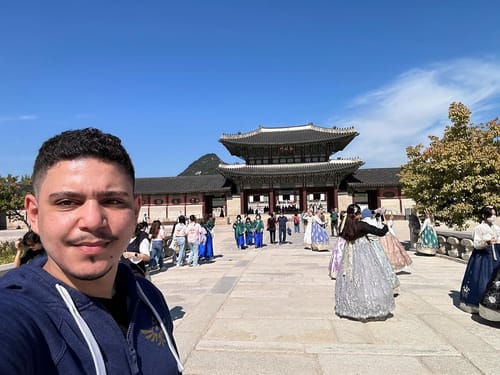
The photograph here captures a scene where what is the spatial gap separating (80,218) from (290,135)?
1418 inches

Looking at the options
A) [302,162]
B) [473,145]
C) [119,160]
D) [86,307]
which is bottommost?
[86,307]

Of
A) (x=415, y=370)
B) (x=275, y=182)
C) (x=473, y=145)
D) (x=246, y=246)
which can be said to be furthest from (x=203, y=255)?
(x=275, y=182)

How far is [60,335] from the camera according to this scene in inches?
35.1

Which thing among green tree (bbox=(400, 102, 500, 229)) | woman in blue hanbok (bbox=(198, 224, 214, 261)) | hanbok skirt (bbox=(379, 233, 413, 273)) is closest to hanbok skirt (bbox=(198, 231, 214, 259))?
woman in blue hanbok (bbox=(198, 224, 214, 261))

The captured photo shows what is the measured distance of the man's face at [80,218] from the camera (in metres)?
0.96

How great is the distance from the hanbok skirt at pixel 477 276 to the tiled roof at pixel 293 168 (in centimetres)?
2631

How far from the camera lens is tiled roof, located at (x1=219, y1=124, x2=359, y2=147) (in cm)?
3300

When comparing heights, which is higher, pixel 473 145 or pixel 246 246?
pixel 473 145

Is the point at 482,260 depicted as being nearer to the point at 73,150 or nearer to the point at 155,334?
the point at 155,334

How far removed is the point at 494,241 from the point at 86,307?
5.52 metres

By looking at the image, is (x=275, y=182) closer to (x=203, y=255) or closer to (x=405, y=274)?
(x=203, y=255)

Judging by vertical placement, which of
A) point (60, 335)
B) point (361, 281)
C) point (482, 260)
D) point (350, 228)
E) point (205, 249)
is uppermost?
point (60, 335)

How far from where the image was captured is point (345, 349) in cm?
370

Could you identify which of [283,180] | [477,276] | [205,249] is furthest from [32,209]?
[283,180]
